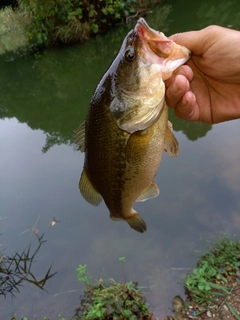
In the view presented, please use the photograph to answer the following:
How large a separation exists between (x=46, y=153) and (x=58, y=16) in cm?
797

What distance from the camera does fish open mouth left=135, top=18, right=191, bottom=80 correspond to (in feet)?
4.91

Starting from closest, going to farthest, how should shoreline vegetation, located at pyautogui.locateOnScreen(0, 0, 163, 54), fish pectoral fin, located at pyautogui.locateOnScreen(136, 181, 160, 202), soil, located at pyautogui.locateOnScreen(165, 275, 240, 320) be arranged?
1. fish pectoral fin, located at pyautogui.locateOnScreen(136, 181, 160, 202)
2. soil, located at pyautogui.locateOnScreen(165, 275, 240, 320)
3. shoreline vegetation, located at pyautogui.locateOnScreen(0, 0, 163, 54)

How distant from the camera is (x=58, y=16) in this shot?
12164mm

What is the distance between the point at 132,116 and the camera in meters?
1.56

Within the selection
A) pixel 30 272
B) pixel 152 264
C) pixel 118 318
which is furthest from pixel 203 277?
pixel 30 272

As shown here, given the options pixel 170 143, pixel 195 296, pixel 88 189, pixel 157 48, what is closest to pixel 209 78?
pixel 170 143

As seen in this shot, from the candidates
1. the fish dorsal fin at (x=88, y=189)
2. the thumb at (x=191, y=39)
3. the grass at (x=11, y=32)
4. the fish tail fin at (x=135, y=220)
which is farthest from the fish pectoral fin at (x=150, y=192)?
the grass at (x=11, y=32)

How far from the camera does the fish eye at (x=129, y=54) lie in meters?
1.52

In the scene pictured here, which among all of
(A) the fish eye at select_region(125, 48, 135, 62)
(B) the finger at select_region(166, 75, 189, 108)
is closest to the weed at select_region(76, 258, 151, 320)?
(B) the finger at select_region(166, 75, 189, 108)

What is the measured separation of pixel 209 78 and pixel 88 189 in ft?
3.71

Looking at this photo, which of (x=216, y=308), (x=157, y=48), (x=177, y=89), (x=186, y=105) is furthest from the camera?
(x=216, y=308)

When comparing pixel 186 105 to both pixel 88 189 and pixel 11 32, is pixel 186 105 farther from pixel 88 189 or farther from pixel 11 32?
pixel 11 32

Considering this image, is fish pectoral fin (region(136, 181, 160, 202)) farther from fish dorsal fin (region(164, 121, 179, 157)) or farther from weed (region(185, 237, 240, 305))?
weed (region(185, 237, 240, 305))

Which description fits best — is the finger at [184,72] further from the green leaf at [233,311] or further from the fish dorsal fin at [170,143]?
the green leaf at [233,311]
